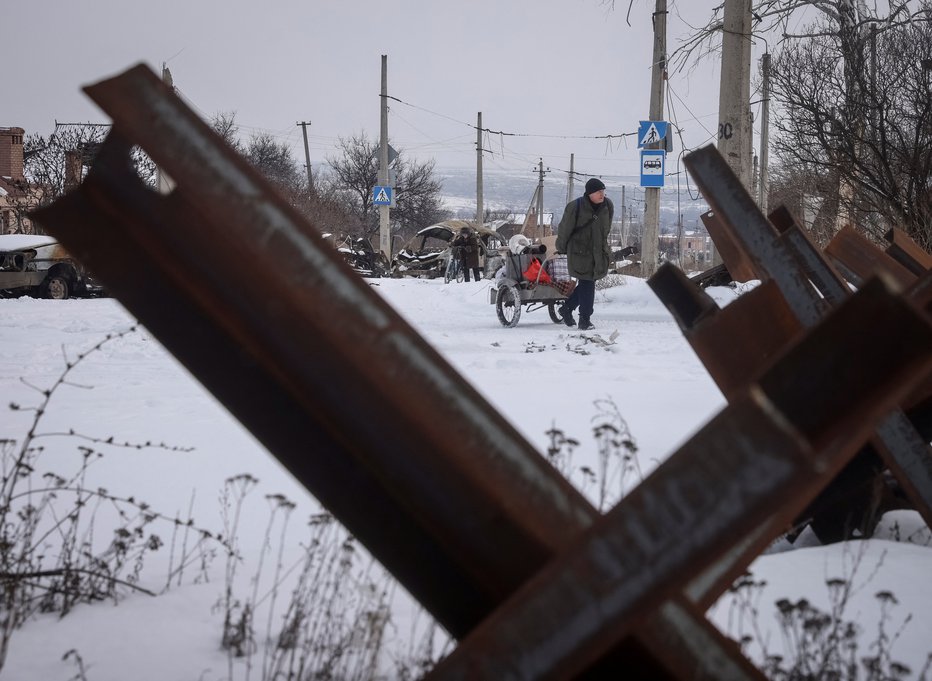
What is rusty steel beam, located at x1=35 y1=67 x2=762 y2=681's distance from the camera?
3.73ft

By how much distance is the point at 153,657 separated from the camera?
2.37m

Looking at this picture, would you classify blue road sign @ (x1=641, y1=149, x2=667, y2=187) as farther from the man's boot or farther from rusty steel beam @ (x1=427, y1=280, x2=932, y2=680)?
rusty steel beam @ (x1=427, y1=280, x2=932, y2=680)

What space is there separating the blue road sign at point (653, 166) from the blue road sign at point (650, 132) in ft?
0.87

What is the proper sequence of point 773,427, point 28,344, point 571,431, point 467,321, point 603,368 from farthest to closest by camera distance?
point 467,321 < point 28,344 < point 603,368 < point 571,431 < point 773,427

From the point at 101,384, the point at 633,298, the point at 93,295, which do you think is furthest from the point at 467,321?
the point at 93,295

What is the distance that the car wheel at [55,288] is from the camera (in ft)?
53.4

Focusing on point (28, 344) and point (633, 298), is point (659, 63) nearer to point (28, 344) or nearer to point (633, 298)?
point (633, 298)

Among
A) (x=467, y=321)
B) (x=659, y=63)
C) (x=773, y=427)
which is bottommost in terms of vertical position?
(x=467, y=321)

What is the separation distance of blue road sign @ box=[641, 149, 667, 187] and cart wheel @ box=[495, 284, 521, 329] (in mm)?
4989

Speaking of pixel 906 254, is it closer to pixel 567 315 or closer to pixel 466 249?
pixel 567 315

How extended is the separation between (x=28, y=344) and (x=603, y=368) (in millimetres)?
5746

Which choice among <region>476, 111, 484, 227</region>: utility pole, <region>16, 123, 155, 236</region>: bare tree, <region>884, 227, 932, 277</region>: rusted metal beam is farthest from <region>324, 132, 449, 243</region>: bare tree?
<region>884, 227, 932, 277</region>: rusted metal beam

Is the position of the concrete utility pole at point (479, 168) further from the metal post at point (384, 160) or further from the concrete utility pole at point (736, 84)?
the concrete utility pole at point (736, 84)

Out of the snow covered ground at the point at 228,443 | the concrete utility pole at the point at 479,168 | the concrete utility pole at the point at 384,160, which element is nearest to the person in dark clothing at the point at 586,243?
the snow covered ground at the point at 228,443
